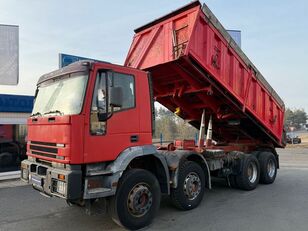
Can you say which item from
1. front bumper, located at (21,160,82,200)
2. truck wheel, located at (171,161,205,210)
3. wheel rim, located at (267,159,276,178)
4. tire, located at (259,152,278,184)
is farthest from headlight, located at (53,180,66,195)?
wheel rim, located at (267,159,276,178)

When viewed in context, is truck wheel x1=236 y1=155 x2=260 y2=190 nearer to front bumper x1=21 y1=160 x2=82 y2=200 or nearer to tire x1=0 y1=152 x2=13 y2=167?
front bumper x1=21 y1=160 x2=82 y2=200

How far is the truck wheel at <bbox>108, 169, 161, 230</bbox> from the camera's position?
16.9 feet

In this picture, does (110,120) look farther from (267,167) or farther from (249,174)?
(267,167)

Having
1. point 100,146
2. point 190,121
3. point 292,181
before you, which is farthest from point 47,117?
point 292,181

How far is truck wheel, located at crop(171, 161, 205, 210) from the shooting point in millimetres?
6359

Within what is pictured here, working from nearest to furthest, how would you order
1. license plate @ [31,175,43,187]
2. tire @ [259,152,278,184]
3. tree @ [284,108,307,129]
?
license plate @ [31,175,43,187] < tire @ [259,152,278,184] < tree @ [284,108,307,129]

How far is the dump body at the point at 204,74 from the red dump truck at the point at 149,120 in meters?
0.03

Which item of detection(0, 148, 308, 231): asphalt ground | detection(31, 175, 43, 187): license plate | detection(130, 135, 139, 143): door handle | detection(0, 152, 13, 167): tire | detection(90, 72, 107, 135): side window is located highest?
detection(90, 72, 107, 135): side window

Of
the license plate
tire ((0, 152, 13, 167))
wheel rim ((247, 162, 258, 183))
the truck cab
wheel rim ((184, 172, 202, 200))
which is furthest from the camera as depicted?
tire ((0, 152, 13, 167))

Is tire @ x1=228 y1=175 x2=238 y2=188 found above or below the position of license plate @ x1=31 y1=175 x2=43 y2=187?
below

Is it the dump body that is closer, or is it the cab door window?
the cab door window

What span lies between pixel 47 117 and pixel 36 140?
636 mm

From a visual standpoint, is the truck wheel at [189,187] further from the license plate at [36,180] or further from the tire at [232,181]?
the license plate at [36,180]

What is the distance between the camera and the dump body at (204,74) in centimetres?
670
